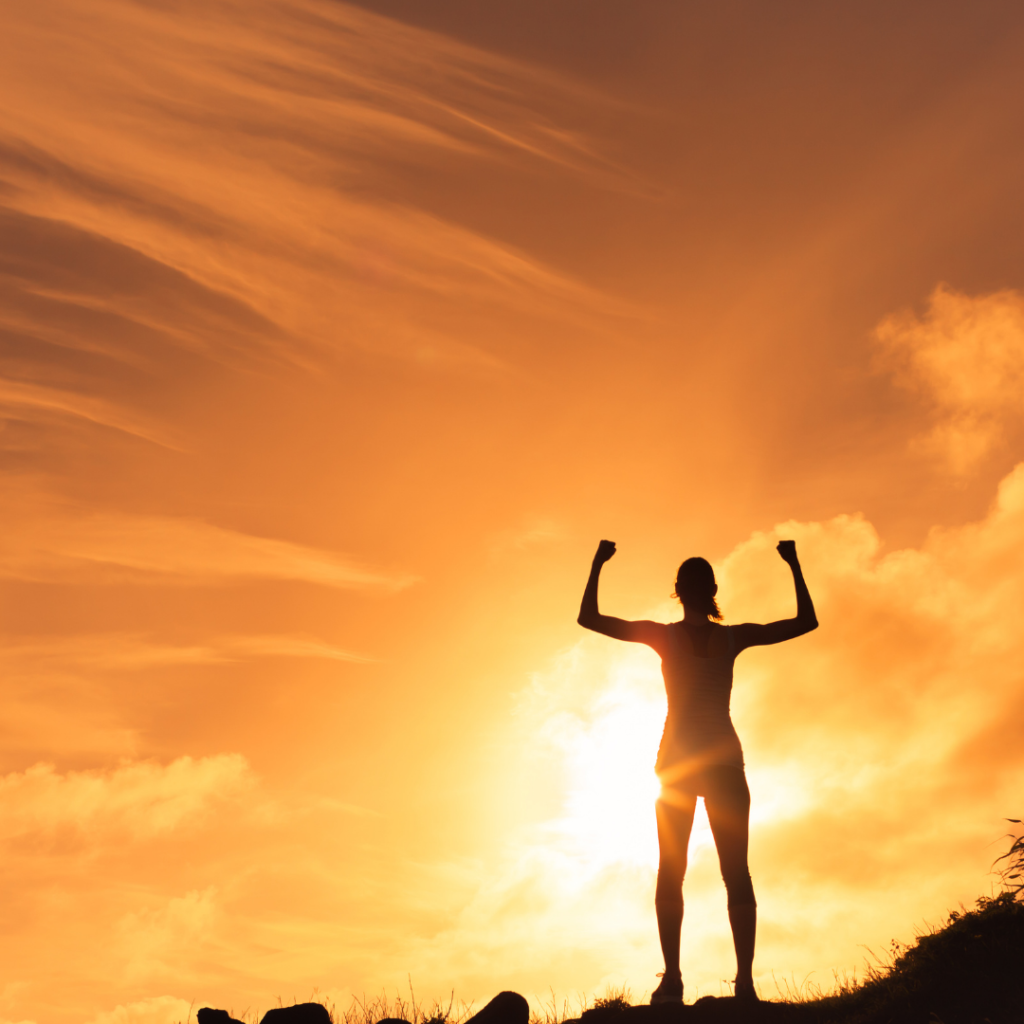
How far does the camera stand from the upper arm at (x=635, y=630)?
26.1 ft

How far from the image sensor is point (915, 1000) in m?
8.92

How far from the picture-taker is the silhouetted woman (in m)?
7.61

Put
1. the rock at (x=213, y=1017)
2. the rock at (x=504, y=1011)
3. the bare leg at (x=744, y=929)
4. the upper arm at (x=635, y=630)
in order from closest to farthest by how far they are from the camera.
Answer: the bare leg at (x=744, y=929) < the upper arm at (x=635, y=630) < the rock at (x=504, y=1011) < the rock at (x=213, y=1017)

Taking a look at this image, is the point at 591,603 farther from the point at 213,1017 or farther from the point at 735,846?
the point at 213,1017

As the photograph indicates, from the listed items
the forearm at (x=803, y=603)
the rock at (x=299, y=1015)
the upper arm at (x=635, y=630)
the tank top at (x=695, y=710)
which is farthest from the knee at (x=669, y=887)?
the rock at (x=299, y=1015)

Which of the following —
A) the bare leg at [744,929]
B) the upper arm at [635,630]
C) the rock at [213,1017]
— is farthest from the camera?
the rock at [213,1017]

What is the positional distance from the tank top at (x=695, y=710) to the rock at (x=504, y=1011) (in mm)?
2949

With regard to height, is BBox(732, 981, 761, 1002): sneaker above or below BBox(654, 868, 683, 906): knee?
below

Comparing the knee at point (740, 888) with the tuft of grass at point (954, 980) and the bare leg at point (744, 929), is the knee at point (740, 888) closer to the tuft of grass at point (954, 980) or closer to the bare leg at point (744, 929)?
the bare leg at point (744, 929)

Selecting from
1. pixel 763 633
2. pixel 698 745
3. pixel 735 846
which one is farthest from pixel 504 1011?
pixel 763 633

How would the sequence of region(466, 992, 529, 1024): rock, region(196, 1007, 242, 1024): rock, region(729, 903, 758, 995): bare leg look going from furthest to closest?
region(196, 1007, 242, 1024): rock → region(466, 992, 529, 1024): rock → region(729, 903, 758, 995): bare leg

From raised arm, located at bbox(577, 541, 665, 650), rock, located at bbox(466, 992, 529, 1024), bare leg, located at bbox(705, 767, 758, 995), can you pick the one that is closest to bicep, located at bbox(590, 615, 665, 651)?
raised arm, located at bbox(577, 541, 665, 650)

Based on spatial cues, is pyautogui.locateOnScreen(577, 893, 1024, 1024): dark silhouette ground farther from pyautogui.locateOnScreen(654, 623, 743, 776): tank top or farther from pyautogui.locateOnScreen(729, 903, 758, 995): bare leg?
pyautogui.locateOnScreen(654, 623, 743, 776): tank top

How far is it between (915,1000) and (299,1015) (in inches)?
225
